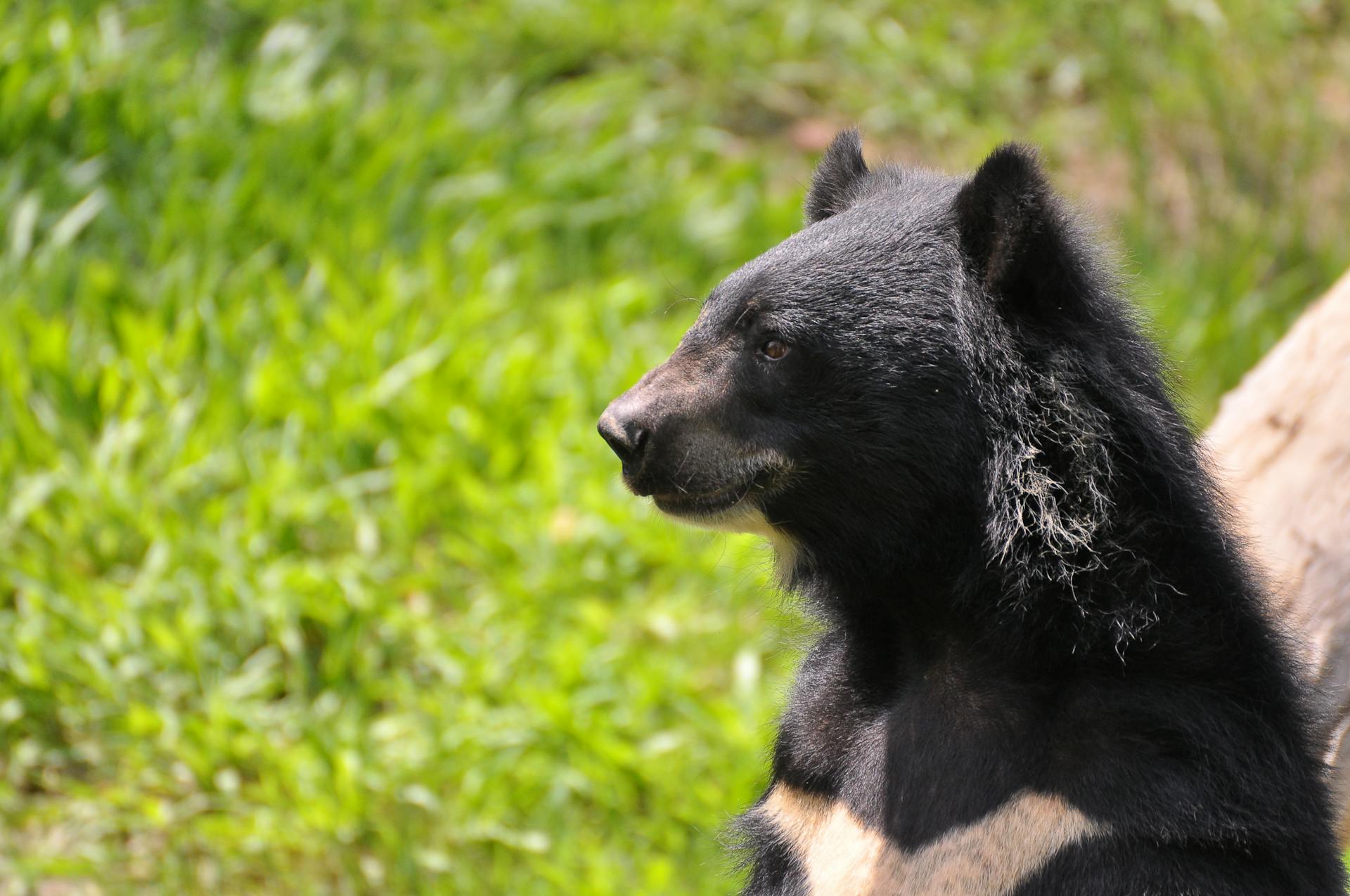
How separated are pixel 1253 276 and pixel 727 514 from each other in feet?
13.7

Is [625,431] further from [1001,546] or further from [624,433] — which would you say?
[1001,546]

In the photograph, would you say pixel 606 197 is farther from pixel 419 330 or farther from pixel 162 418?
pixel 162 418

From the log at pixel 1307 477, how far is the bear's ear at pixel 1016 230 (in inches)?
27.7

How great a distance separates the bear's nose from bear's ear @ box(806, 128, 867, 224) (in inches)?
25.4

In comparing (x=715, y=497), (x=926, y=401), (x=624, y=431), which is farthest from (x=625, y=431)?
(x=926, y=401)

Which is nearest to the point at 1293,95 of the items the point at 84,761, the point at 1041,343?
the point at 1041,343

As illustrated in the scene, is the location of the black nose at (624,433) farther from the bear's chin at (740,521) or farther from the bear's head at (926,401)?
the bear's chin at (740,521)

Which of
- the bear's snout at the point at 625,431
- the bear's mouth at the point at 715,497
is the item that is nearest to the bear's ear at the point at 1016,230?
the bear's mouth at the point at 715,497

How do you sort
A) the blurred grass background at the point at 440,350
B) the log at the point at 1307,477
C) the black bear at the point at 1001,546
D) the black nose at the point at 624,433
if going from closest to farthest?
the black bear at the point at 1001,546 < the black nose at the point at 624,433 < the log at the point at 1307,477 < the blurred grass background at the point at 440,350

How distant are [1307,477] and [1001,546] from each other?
4.00 ft

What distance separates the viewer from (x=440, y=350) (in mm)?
4871

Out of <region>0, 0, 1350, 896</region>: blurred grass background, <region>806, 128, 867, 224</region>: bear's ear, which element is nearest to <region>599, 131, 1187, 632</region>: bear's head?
<region>806, 128, 867, 224</region>: bear's ear

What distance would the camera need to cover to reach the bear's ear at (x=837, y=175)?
2.76m

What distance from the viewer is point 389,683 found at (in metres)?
4.11
